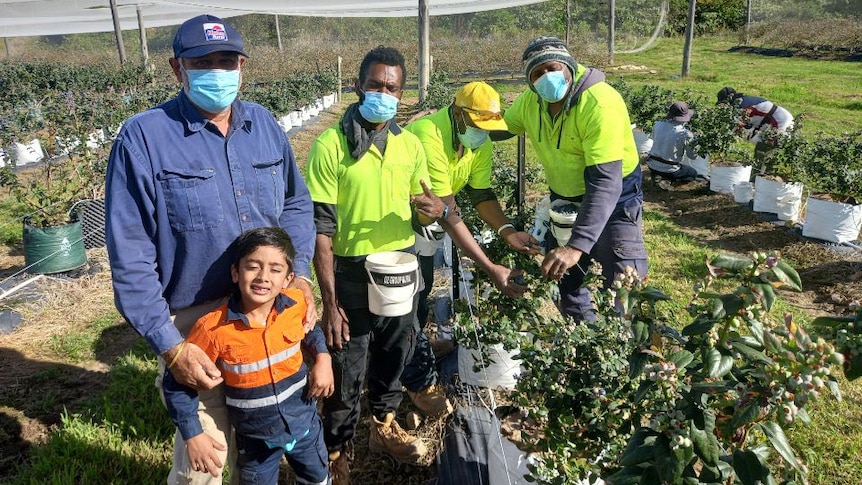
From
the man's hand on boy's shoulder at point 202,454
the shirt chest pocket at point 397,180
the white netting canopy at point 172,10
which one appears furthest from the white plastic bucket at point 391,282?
the white netting canopy at point 172,10

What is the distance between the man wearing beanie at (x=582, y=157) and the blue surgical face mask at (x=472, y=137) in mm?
339

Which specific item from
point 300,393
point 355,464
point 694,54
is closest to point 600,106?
point 300,393

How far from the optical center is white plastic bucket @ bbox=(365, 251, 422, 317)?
2.41 metres

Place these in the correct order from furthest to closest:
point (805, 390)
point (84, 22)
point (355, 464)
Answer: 1. point (84, 22)
2. point (355, 464)
3. point (805, 390)

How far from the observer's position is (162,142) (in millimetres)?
1844

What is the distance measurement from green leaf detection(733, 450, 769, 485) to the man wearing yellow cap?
5.10ft

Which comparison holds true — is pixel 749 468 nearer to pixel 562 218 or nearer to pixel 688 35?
pixel 562 218

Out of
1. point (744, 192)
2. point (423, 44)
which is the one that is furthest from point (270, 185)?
point (423, 44)

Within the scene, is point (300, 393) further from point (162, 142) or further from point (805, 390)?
point (805, 390)

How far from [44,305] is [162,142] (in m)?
3.75

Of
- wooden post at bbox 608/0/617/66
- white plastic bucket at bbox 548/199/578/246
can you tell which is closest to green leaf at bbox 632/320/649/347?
white plastic bucket at bbox 548/199/578/246

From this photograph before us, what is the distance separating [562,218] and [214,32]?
1.80 meters

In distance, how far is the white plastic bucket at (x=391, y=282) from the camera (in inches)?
94.8

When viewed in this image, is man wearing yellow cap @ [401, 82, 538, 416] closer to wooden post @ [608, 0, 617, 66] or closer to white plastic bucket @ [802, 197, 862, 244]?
white plastic bucket @ [802, 197, 862, 244]
